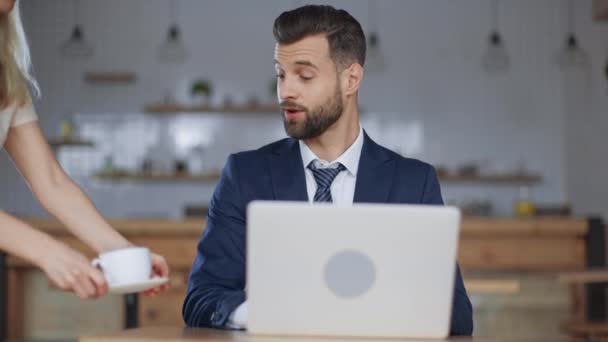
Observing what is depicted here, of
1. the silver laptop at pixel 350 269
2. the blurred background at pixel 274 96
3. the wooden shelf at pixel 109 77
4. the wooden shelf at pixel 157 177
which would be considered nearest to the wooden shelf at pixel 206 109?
the blurred background at pixel 274 96

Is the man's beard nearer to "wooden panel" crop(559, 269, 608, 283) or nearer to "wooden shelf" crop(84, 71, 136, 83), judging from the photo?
"wooden panel" crop(559, 269, 608, 283)

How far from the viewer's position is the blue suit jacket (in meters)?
1.98

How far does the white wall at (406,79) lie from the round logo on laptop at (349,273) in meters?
6.65

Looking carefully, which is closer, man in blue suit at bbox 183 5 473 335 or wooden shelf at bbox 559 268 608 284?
man in blue suit at bbox 183 5 473 335

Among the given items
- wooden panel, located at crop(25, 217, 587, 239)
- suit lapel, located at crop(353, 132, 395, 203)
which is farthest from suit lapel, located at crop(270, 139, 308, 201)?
wooden panel, located at crop(25, 217, 587, 239)

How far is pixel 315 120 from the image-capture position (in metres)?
2.05

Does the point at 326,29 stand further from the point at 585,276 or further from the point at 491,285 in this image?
the point at 585,276

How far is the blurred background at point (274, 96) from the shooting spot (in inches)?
314

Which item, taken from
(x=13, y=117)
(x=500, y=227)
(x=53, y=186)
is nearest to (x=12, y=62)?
(x=13, y=117)

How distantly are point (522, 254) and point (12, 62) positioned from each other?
13.4 feet

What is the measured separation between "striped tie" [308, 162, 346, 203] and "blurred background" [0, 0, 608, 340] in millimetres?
5783

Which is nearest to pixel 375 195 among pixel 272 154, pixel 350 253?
pixel 272 154

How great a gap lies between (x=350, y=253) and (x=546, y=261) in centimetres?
418

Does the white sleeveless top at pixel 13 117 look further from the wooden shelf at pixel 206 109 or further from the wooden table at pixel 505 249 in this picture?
the wooden shelf at pixel 206 109
